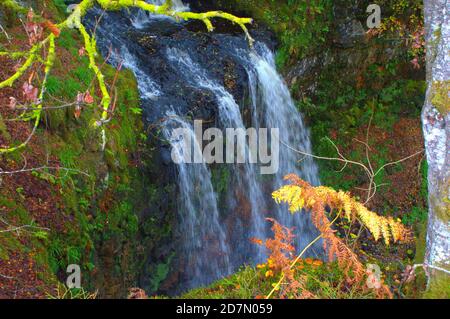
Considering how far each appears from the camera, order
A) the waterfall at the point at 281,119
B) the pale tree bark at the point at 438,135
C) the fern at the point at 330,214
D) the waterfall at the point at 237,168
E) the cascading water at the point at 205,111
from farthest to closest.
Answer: the waterfall at the point at 281,119, the waterfall at the point at 237,168, the cascading water at the point at 205,111, the fern at the point at 330,214, the pale tree bark at the point at 438,135

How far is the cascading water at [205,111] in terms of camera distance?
8.33 m

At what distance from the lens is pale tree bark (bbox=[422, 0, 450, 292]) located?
4.07m

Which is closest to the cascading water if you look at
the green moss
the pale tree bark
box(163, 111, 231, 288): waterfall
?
box(163, 111, 231, 288): waterfall

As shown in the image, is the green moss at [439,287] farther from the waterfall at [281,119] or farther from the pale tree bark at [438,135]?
the waterfall at [281,119]

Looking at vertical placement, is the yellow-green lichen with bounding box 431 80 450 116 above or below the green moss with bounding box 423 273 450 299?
above

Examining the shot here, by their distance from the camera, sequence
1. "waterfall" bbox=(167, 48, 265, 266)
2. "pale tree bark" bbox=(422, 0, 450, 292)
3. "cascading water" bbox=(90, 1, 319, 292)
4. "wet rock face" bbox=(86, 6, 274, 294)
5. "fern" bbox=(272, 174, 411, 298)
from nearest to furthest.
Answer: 1. "pale tree bark" bbox=(422, 0, 450, 292)
2. "fern" bbox=(272, 174, 411, 298)
3. "wet rock face" bbox=(86, 6, 274, 294)
4. "cascading water" bbox=(90, 1, 319, 292)
5. "waterfall" bbox=(167, 48, 265, 266)

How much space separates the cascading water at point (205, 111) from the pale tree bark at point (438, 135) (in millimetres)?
4549

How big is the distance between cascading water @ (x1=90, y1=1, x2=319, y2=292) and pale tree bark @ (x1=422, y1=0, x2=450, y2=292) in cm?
455

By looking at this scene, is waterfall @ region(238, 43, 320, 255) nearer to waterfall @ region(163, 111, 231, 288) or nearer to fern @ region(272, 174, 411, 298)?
waterfall @ region(163, 111, 231, 288)

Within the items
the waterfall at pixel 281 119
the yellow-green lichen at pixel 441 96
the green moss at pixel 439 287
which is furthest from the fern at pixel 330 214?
the waterfall at pixel 281 119

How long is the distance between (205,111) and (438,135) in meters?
4.96

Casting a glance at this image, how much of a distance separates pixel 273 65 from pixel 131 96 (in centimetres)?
384

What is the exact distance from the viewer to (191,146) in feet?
27.1

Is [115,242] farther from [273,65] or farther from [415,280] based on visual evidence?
[273,65]
